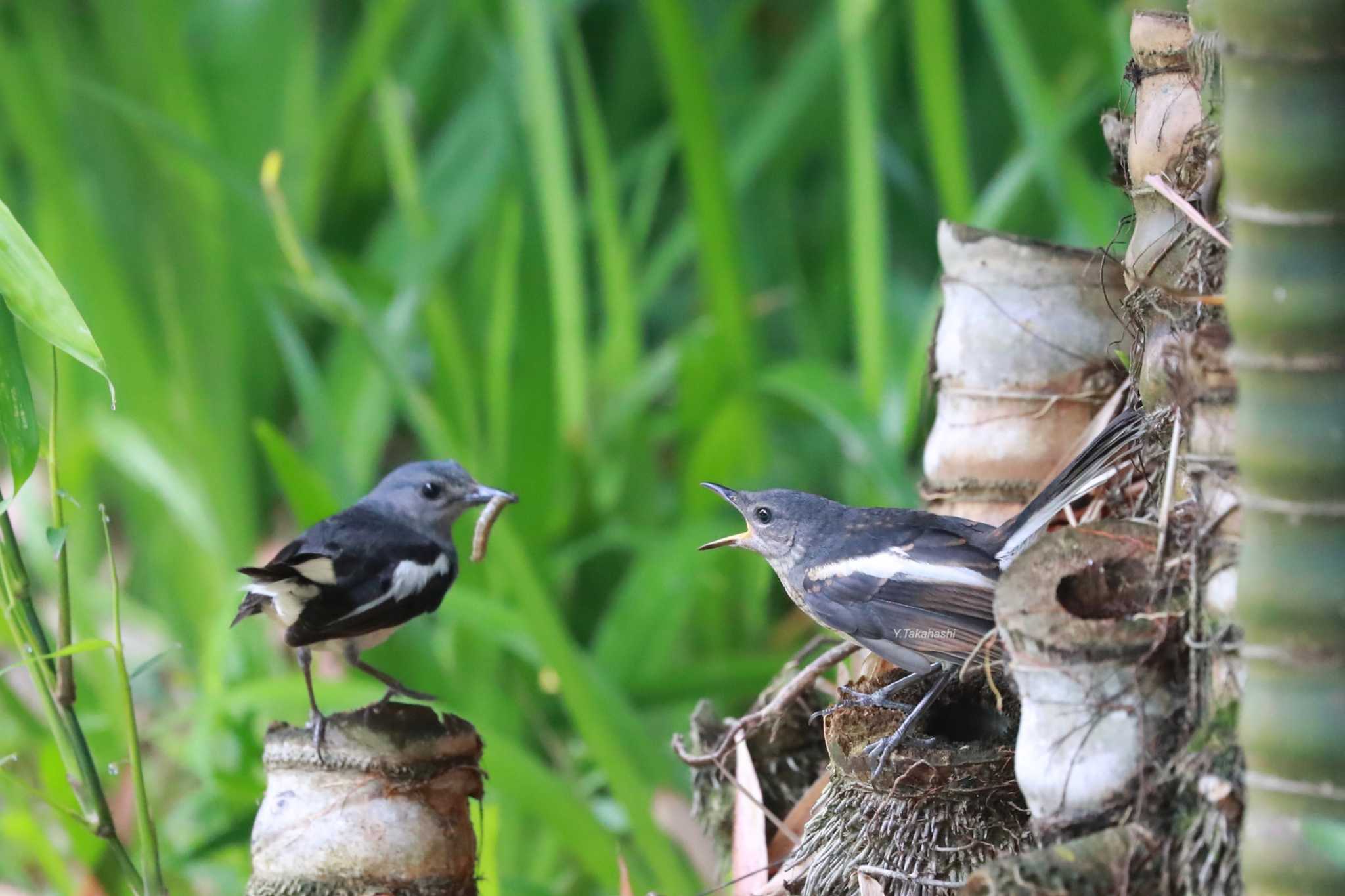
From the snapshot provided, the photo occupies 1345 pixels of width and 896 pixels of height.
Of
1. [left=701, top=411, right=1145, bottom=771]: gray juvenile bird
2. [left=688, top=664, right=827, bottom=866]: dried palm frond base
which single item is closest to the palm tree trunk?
[left=701, top=411, right=1145, bottom=771]: gray juvenile bird

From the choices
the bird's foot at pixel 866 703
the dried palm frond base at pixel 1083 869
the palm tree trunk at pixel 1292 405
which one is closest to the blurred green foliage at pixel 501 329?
the bird's foot at pixel 866 703

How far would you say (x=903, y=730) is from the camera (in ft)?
4.41

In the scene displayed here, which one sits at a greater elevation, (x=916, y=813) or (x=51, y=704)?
(x=51, y=704)

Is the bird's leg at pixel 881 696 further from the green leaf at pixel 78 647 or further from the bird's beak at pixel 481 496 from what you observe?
the green leaf at pixel 78 647

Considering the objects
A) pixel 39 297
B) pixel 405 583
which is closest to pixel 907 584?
pixel 405 583

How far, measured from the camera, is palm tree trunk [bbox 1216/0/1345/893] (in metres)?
0.85

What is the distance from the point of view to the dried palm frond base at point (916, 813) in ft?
4.33

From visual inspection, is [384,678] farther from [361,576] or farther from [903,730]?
[903,730]

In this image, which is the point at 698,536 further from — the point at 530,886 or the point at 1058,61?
the point at 1058,61

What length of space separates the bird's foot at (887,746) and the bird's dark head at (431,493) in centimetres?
73

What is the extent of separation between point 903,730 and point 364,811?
55 cm

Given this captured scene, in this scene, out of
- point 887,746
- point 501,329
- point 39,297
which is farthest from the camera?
point 501,329

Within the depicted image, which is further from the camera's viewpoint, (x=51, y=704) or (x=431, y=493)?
(x=431, y=493)

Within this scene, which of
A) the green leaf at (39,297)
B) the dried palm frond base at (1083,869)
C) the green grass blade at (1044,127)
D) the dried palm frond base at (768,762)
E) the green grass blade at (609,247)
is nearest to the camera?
the dried palm frond base at (1083,869)
